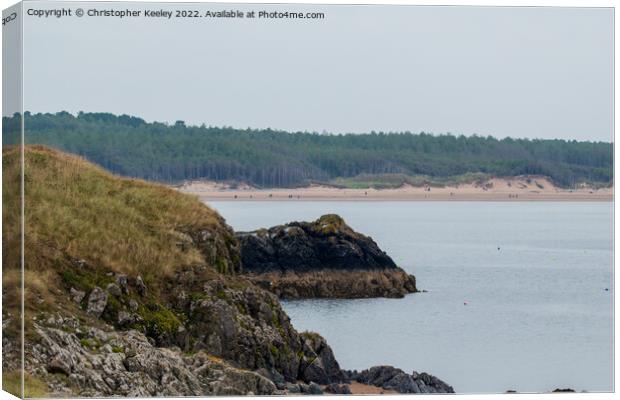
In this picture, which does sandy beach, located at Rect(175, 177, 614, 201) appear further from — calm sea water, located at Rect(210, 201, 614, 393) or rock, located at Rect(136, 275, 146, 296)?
rock, located at Rect(136, 275, 146, 296)

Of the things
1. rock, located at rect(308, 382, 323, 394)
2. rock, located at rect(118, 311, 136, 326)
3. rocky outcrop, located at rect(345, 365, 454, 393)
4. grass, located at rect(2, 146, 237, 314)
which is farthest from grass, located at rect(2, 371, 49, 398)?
rocky outcrop, located at rect(345, 365, 454, 393)

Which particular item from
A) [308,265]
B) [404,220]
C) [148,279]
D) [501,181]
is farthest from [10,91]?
[308,265]

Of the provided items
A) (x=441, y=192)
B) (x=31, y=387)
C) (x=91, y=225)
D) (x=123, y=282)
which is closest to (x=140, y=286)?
(x=123, y=282)

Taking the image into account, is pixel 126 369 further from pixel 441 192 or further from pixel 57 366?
pixel 441 192

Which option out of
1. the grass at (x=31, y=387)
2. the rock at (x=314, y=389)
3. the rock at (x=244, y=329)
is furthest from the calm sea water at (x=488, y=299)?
the grass at (x=31, y=387)

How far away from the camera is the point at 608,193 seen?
941 inches

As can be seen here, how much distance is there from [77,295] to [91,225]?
6.92 ft

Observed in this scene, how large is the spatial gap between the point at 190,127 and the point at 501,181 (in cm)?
673

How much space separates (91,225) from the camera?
78.8 feet

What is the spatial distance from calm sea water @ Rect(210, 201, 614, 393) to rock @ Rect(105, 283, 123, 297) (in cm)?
524

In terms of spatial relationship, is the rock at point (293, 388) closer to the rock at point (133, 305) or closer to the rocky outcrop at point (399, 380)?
the rocky outcrop at point (399, 380)

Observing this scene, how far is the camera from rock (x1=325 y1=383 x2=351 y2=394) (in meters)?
23.5

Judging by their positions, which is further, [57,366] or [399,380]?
[399,380]

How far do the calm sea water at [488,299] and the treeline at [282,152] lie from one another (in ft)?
2.90
